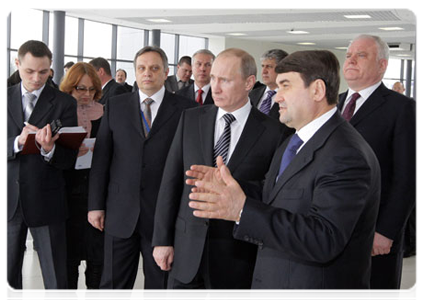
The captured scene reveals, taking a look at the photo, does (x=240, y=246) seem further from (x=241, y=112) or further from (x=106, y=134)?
(x=106, y=134)

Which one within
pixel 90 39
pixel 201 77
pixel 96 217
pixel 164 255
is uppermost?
pixel 90 39

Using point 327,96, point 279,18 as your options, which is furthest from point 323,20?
point 327,96

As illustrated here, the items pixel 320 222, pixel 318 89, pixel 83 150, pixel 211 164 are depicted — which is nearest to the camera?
pixel 320 222

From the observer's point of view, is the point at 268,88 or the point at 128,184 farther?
the point at 268,88

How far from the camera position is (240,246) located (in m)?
2.85

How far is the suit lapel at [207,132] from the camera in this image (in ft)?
9.19

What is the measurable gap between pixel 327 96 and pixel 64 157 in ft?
6.08

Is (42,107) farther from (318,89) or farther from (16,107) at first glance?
(318,89)

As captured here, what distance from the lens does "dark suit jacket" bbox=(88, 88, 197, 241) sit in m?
3.40

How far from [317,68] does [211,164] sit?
0.91 metres

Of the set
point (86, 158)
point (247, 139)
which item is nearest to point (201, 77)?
point (86, 158)

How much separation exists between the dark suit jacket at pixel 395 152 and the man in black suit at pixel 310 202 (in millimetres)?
990

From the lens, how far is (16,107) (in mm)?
3406

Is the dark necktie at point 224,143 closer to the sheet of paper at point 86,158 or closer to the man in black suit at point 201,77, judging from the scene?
the sheet of paper at point 86,158
